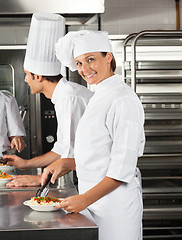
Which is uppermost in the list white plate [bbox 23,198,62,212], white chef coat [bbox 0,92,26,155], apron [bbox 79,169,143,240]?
white chef coat [bbox 0,92,26,155]

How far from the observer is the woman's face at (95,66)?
206cm

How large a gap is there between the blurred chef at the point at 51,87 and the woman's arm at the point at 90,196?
21.2 inches

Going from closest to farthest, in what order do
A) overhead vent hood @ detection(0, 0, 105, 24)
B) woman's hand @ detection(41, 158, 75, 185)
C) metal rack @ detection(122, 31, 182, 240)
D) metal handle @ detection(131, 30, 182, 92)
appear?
woman's hand @ detection(41, 158, 75, 185)
overhead vent hood @ detection(0, 0, 105, 24)
metal handle @ detection(131, 30, 182, 92)
metal rack @ detection(122, 31, 182, 240)

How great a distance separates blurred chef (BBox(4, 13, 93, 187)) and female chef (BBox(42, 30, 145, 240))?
366 millimetres

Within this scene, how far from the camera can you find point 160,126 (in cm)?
446

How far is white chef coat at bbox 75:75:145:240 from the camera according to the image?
74.7 inches

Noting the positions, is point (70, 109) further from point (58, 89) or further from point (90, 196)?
point (90, 196)

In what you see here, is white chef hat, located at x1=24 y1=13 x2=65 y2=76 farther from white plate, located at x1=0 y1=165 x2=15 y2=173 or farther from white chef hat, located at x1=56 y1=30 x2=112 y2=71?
white plate, located at x1=0 y1=165 x2=15 y2=173

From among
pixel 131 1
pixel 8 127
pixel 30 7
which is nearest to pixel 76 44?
pixel 30 7

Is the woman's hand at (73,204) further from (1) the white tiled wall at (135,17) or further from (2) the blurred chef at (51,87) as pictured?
(1) the white tiled wall at (135,17)

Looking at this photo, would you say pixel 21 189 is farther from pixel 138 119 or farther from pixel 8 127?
pixel 8 127

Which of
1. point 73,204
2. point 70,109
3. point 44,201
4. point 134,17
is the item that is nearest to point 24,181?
point 70,109

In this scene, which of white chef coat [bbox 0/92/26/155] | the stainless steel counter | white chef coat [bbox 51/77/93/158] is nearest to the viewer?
the stainless steel counter

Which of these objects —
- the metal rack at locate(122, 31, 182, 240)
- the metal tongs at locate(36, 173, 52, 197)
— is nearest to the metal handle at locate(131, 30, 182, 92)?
the metal rack at locate(122, 31, 182, 240)
